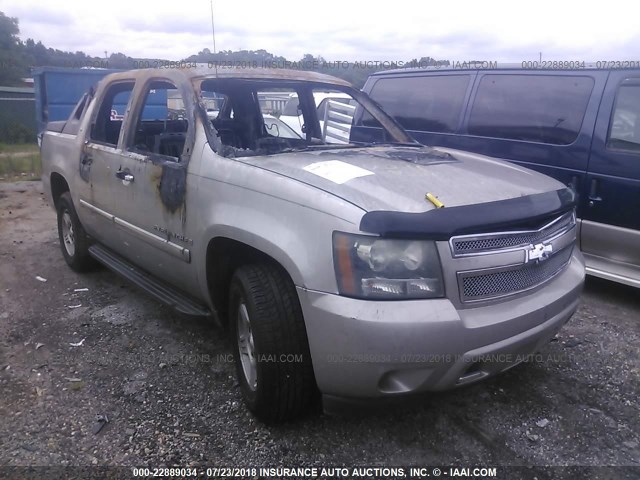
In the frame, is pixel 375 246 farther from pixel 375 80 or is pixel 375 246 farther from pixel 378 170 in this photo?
pixel 375 80

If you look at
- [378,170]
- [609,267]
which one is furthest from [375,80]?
[378,170]

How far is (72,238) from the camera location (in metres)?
5.24

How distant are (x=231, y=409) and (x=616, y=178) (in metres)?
3.28

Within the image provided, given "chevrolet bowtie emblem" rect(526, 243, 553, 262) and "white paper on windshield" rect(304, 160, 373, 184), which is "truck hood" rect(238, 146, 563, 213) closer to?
"white paper on windshield" rect(304, 160, 373, 184)

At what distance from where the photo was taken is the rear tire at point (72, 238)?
5.04m

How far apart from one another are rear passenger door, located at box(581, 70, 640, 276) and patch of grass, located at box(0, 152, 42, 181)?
9902mm

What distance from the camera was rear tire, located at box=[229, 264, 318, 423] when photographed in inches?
101

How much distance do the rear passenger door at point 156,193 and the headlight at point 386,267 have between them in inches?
46.5

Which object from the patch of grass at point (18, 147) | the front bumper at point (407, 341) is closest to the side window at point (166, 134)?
the front bumper at point (407, 341)

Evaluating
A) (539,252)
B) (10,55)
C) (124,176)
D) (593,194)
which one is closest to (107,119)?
(124,176)

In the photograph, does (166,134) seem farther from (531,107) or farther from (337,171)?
(531,107)

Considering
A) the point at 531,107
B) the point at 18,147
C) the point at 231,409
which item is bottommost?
the point at 231,409

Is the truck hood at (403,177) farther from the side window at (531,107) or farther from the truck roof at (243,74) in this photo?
the side window at (531,107)

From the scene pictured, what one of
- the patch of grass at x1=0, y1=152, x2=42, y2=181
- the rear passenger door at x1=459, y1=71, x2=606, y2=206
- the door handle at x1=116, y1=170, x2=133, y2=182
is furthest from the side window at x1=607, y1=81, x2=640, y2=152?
the patch of grass at x1=0, y1=152, x2=42, y2=181
